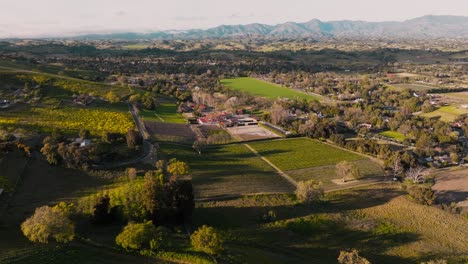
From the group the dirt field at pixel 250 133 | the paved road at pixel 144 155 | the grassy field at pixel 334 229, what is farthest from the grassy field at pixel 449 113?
the paved road at pixel 144 155

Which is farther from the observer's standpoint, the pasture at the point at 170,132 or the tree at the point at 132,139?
the pasture at the point at 170,132

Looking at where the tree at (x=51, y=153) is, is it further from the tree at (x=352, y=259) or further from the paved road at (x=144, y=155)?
the tree at (x=352, y=259)

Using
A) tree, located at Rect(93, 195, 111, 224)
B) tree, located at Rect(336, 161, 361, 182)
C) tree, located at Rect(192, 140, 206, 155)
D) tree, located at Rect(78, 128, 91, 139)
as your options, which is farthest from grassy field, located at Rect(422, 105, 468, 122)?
tree, located at Rect(93, 195, 111, 224)

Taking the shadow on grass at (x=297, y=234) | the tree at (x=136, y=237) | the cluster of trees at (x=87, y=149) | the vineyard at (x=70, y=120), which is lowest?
the shadow on grass at (x=297, y=234)

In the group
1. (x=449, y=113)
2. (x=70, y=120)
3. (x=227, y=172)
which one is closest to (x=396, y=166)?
(x=227, y=172)

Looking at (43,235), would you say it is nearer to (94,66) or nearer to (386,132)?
(386,132)

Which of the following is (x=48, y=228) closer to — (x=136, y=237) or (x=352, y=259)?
(x=136, y=237)
